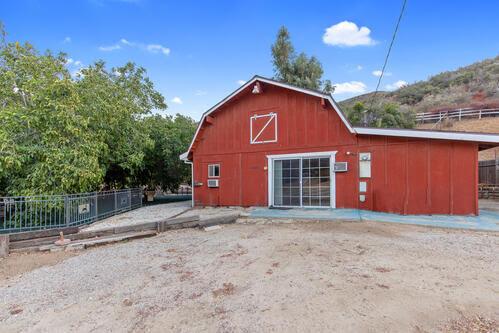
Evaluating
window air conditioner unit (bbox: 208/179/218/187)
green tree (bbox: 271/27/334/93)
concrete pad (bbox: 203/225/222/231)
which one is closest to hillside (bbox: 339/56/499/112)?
green tree (bbox: 271/27/334/93)

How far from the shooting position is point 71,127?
7.77 m

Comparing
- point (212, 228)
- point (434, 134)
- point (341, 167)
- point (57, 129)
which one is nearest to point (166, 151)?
point (57, 129)

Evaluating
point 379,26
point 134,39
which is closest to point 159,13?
point 134,39

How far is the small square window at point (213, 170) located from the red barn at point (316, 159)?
4cm

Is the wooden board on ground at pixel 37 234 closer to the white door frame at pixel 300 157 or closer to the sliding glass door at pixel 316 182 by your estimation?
the white door frame at pixel 300 157

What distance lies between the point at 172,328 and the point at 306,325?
1281 mm

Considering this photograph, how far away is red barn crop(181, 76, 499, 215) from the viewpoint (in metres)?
7.50

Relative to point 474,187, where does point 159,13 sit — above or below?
above

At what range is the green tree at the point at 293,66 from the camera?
23.4 metres

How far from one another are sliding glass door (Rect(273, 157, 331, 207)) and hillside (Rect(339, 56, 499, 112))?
75.3ft

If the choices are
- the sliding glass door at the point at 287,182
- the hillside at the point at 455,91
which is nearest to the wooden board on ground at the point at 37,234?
the sliding glass door at the point at 287,182

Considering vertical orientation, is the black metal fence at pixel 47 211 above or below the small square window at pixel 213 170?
below

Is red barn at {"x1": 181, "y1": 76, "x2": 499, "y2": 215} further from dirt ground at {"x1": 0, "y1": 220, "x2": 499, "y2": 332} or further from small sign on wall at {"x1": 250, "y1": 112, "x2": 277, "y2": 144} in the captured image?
dirt ground at {"x1": 0, "y1": 220, "x2": 499, "y2": 332}

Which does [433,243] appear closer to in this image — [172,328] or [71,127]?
[172,328]
